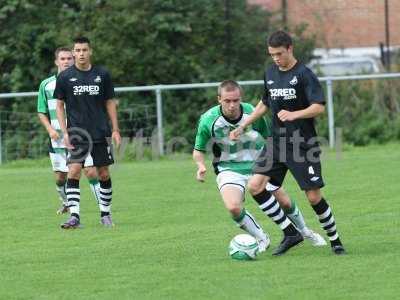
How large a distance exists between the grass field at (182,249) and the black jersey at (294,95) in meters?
1.01

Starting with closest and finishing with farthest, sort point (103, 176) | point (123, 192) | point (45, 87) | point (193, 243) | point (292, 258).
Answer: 1. point (292, 258)
2. point (193, 243)
3. point (103, 176)
4. point (45, 87)
5. point (123, 192)

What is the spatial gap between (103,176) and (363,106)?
34.7ft

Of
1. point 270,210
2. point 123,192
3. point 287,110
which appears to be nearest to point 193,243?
point 270,210

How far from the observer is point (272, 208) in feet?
30.8

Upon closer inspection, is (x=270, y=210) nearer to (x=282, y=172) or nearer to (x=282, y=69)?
(x=282, y=172)

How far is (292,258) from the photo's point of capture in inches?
355

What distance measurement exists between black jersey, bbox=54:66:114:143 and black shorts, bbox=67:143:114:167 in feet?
0.25

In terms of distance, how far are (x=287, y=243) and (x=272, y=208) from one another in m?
0.32

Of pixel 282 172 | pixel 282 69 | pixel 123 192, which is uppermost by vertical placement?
pixel 282 69

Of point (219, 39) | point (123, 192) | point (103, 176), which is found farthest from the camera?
point (219, 39)

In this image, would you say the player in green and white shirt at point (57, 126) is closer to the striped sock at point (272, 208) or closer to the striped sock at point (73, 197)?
the striped sock at point (73, 197)

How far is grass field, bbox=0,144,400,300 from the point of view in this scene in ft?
25.4

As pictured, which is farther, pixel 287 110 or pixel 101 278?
pixel 287 110

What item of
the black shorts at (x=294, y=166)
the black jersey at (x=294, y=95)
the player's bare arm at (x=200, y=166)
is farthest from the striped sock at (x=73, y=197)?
the black jersey at (x=294, y=95)
